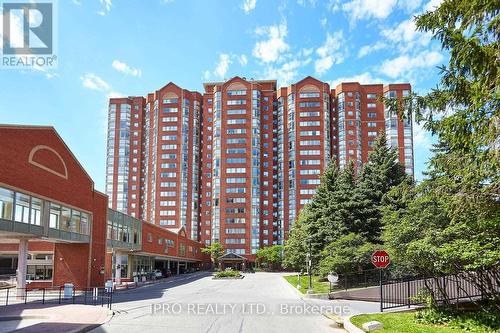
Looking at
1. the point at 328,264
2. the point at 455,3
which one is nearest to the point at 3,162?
the point at 328,264

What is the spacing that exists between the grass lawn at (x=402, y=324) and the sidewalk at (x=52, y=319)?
32.0 ft

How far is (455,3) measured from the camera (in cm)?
1252

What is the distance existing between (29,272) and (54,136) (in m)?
19.3

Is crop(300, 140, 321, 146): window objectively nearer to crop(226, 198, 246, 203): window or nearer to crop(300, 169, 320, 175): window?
crop(300, 169, 320, 175): window

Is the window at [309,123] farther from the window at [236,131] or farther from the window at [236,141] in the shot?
the window at [236,141]

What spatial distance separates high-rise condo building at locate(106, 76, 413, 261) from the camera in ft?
396

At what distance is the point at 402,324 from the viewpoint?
47.4ft

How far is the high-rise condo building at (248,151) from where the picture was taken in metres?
121

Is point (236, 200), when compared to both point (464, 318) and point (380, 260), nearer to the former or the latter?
point (380, 260)

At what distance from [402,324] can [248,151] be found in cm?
10951

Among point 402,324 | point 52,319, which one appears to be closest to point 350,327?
point 402,324

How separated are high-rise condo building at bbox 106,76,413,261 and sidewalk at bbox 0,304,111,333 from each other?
98322mm

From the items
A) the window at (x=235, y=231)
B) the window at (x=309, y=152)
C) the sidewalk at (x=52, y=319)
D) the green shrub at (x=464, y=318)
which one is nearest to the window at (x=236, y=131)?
the window at (x=309, y=152)

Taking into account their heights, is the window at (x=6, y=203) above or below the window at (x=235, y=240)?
above
